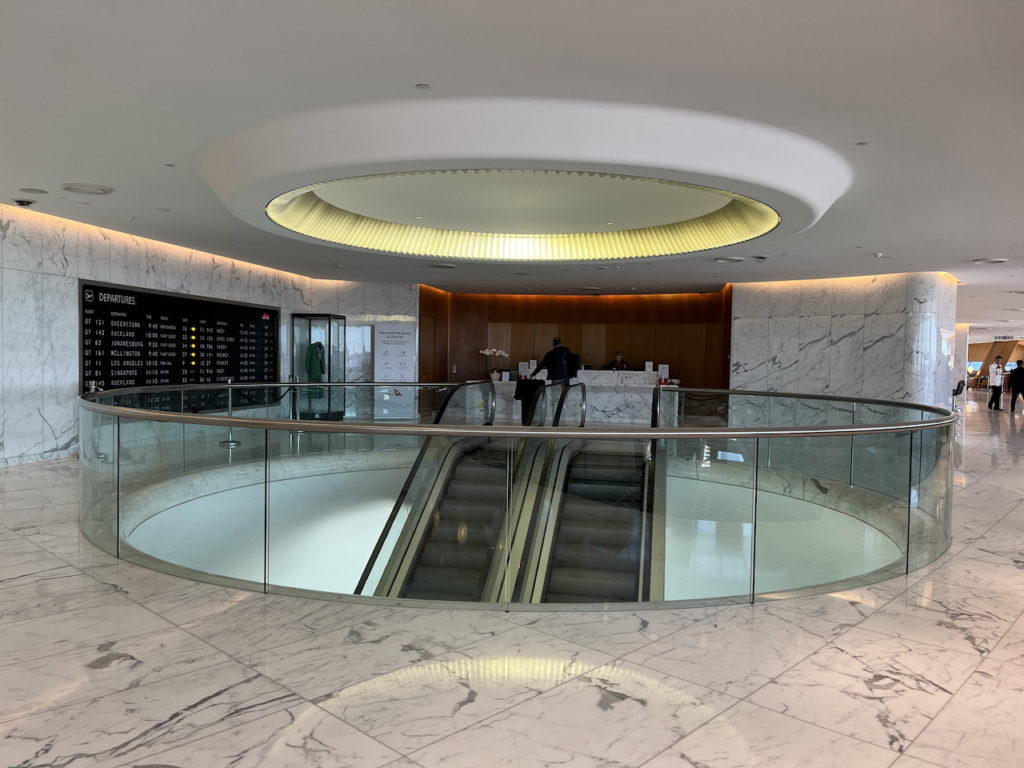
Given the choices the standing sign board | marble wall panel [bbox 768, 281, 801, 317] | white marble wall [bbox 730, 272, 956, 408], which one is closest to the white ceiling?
white marble wall [bbox 730, 272, 956, 408]

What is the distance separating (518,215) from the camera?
9.34 m

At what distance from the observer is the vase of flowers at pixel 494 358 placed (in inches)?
776

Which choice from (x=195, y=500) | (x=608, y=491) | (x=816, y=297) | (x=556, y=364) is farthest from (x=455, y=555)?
(x=816, y=297)

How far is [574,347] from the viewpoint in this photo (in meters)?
20.2

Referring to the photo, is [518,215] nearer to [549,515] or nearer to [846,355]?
[549,515]

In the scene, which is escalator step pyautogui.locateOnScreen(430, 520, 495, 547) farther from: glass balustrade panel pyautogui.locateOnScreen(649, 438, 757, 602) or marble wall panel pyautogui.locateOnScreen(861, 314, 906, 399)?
marble wall panel pyautogui.locateOnScreen(861, 314, 906, 399)

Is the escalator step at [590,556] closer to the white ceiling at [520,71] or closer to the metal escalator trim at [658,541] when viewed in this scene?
the metal escalator trim at [658,541]

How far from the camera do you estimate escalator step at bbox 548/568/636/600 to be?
463 centimetres

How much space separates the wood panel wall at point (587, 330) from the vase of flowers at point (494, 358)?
0.18 m

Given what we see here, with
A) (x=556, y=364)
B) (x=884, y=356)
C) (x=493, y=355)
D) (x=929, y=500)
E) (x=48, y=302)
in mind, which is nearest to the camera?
(x=929, y=500)

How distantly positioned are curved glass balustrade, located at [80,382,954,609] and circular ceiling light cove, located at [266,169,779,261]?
2.58 meters

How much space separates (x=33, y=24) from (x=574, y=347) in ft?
55.4

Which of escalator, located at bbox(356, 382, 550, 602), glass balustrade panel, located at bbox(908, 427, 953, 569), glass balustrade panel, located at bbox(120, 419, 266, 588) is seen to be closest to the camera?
escalator, located at bbox(356, 382, 550, 602)

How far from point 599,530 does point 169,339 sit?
998 cm
